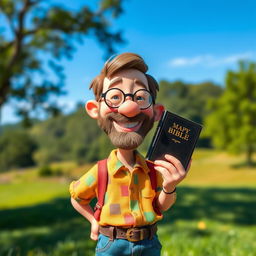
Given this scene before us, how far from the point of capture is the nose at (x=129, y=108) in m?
1.80

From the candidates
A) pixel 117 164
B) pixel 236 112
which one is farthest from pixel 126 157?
pixel 236 112

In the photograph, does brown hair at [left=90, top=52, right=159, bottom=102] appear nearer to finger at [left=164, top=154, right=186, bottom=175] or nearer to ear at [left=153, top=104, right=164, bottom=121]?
ear at [left=153, top=104, right=164, bottom=121]

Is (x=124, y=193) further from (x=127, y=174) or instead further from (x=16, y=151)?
(x=16, y=151)

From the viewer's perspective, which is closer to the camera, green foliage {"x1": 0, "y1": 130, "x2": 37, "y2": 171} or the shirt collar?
the shirt collar

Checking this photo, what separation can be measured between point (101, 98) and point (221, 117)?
26.2 metres

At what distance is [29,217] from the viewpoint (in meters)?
7.13

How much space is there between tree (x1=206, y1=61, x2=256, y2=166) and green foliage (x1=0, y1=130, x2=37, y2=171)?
126 ft

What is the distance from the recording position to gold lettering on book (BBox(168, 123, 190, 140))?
5.98 ft

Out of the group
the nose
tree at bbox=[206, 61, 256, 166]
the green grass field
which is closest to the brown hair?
the nose

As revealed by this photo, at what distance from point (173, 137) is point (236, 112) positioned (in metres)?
26.5

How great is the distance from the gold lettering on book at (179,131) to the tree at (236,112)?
24560 millimetres

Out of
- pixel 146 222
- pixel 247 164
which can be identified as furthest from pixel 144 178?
pixel 247 164

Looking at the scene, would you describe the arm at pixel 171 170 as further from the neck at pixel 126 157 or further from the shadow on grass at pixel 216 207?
the shadow on grass at pixel 216 207

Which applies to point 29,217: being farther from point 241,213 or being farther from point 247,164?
point 247,164
